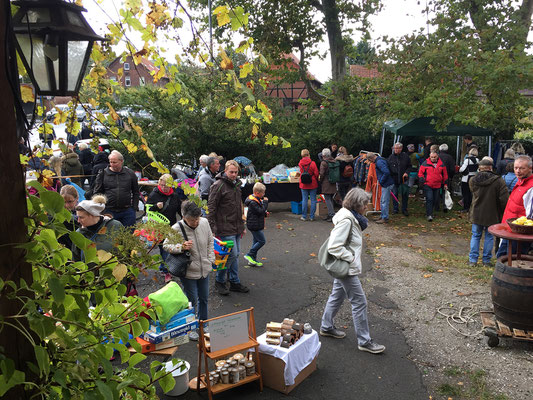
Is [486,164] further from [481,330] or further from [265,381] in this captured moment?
[265,381]

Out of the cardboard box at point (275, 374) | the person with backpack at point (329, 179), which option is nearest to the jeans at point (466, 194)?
the person with backpack at point (329, 179)

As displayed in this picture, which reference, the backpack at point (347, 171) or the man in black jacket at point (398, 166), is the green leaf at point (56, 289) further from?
the backpack at point (347, 171)

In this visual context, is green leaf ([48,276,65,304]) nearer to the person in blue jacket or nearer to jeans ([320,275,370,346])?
jeans ([320,275,370,346])

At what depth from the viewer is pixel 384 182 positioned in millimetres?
11742

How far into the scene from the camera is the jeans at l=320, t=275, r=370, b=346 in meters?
5.16

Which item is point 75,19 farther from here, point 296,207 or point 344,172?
point 296,207

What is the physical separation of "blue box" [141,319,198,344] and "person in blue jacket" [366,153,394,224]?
8453 millimetres

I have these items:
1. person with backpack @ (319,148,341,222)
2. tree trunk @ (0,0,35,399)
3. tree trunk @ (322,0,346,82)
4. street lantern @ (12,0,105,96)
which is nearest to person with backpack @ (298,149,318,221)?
person with backpack @ (319,148,341,222)

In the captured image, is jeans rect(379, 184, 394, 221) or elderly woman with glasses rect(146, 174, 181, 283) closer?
elderly woman with glasses rect(146, 174, 181, 283)

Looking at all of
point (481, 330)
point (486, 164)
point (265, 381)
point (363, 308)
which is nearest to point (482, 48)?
point (486, 164)

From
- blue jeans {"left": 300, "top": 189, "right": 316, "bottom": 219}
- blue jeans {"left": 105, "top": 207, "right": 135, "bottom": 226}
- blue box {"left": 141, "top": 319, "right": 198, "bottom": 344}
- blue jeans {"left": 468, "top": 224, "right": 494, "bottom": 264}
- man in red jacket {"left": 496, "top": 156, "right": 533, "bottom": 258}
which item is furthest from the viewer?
blue jeans {"left": 300, "top": 189, "right": 316, "bottom": 219}

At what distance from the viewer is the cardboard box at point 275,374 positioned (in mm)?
4504

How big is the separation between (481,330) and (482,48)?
32.4 feet

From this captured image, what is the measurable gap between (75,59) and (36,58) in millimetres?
224
